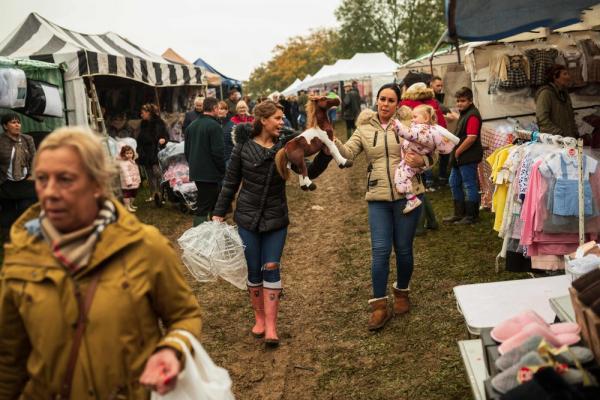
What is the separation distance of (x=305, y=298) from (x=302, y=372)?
1.72m

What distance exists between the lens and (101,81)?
565 inches

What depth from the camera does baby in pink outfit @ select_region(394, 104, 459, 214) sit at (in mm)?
4812

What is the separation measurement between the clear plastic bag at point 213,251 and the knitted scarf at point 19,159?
4150mm

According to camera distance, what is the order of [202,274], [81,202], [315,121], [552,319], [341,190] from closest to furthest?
[81,202] < [552,319] < [315,121] < [202,274] < [341,190]

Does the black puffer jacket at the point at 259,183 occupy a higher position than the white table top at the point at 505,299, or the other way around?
the black puffer jacket at the point at 259,183

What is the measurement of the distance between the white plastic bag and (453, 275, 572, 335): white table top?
1702 mm

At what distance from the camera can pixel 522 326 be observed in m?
2.41

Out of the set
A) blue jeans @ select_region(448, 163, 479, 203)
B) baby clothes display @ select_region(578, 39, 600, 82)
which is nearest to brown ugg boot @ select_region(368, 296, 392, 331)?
blue jeans @ select_region(448, 163, 479, 203)

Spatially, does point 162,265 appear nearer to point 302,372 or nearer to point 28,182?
point 302,372

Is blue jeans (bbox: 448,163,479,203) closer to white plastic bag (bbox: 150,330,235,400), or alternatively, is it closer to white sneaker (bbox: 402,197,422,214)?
white sneaker (bbox: 402,197,422,214)

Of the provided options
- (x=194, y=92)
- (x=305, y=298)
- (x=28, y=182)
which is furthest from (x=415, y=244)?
(x=194, y=92)

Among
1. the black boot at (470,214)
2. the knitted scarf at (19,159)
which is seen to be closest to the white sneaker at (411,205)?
the black boot at (470,214)

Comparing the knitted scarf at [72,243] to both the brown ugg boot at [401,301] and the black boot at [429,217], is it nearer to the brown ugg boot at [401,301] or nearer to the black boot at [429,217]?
the brown ugg boot at [401,301]

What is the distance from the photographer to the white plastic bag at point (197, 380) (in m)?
2.10
